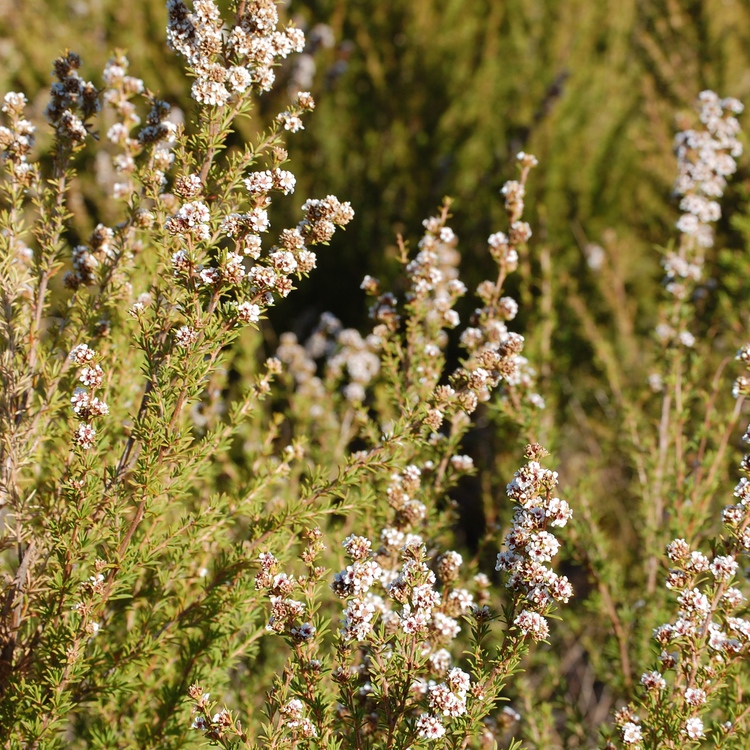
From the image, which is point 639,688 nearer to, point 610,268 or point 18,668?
point 18,668

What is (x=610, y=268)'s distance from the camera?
3.40 metres

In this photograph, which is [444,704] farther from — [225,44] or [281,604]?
[225,44]

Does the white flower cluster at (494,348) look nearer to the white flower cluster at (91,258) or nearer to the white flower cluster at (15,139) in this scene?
the white flower cluster at (91,258)

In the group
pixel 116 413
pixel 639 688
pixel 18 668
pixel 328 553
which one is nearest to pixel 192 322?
pixel 116 413

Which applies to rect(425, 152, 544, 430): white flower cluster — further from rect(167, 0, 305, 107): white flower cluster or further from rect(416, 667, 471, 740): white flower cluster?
rect(167, 0, 305, 107): white flower cluster

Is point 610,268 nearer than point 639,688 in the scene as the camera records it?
No

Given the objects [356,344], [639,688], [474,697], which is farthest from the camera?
[356,344]

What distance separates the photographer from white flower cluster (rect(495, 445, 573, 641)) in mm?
1066

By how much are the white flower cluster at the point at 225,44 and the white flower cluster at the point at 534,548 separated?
0.81 meters

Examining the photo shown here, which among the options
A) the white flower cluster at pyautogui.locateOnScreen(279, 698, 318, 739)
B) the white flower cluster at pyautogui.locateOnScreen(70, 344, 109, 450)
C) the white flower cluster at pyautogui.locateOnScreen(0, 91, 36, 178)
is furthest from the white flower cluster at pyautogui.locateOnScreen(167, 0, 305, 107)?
the white flower cluster at pyautogui.locateOnScreen(279, 698, 318, 739)

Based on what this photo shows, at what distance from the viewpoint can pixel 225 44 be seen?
4.23 feet

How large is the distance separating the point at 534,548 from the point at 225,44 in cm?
103

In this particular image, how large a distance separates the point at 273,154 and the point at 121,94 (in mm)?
670

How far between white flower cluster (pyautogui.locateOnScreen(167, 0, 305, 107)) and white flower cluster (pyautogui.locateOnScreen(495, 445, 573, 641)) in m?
0.81
